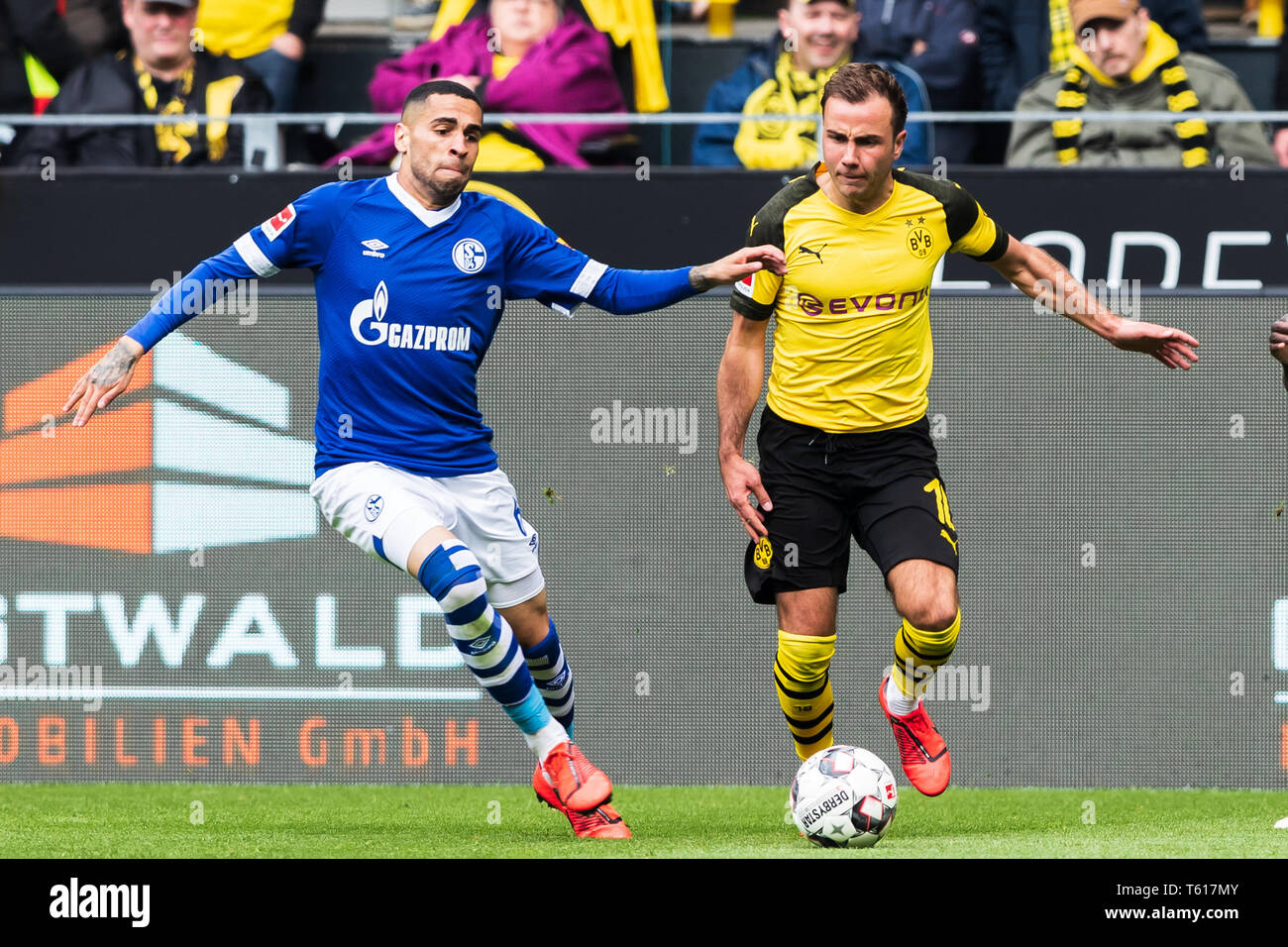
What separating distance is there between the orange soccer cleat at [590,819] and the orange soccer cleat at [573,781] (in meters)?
0.01

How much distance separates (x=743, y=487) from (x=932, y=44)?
3.45 meters

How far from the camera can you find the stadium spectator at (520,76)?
8523 mm

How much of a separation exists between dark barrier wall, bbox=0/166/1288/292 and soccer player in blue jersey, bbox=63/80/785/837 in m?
1.71

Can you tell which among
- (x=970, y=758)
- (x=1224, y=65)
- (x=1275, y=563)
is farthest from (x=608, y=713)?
(x=1224, y=65)

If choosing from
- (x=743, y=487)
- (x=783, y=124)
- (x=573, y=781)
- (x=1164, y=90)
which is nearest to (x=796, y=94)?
(x=783, y=124)

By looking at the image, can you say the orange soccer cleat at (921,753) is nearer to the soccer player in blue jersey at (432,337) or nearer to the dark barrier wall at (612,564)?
the soccer player in blue jersey at (432,337)

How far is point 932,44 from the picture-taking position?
8891mm

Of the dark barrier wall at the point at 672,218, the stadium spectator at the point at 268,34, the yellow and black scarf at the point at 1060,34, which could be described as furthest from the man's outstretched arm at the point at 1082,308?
the stadium spectator at the point at 268,34

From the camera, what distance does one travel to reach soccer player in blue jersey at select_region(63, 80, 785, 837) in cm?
612

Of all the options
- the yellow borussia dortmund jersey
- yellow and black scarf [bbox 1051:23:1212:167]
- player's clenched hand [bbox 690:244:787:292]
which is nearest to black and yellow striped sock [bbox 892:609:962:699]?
the yellow borussia dortmund jersey

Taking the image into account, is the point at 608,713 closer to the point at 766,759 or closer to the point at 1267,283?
the point at 766,759

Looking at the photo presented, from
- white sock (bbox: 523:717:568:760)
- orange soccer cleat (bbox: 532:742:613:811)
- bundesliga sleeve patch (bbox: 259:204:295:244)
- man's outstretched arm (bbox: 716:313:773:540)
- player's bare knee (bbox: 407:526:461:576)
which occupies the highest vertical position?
bundesliga sleeve patch (bbox: 259:204:295:244)

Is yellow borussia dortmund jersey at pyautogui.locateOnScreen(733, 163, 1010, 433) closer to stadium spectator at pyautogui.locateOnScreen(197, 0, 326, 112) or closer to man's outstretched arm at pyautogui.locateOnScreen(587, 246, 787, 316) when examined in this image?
man's outstretched arm at pyautogui.locateOnScreen(587, 246, 787, 316)

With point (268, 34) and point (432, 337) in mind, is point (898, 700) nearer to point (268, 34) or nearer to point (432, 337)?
point (432, 337)
